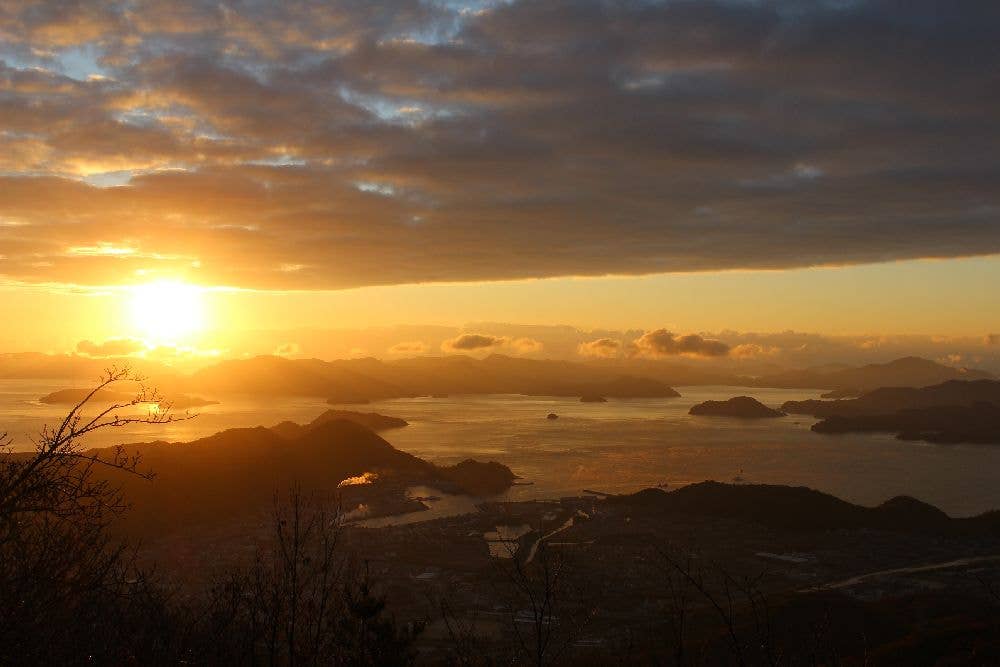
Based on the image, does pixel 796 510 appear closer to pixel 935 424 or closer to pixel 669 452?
pixel 669 452

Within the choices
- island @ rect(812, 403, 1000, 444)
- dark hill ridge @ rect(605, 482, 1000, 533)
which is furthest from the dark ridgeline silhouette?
island @ rect(812, 403, 1000, 444)

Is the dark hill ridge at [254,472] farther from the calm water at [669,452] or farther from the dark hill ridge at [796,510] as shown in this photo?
the dark hill ridge at [796,510]

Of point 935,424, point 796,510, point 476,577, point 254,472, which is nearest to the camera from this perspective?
point 476,577

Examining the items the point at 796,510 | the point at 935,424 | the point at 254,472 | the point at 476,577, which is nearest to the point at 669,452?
the point at 796,510

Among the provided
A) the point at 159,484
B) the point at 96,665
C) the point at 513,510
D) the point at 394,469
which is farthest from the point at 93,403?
the point at 96,665

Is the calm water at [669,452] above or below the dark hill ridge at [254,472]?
below

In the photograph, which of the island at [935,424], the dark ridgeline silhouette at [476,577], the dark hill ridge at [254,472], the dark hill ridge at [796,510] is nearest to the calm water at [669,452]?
the island at [935,424]
